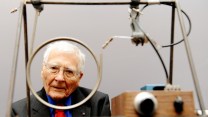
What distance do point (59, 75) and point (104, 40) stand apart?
601mm

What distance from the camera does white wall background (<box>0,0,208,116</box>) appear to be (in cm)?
175

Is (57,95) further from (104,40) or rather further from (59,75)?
(104,40)

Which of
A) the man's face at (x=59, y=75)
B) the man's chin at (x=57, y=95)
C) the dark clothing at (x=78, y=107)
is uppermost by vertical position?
the man's face at (x=59, y=75)

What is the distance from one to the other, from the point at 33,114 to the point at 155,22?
79 centimetres

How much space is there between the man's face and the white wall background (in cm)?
49

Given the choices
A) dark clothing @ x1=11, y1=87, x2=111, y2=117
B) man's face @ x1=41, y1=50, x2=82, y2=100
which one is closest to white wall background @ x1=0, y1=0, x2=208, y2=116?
dark clothing @ x1=11, y1=87, x2=111, y2=117

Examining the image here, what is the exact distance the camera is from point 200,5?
1818mm

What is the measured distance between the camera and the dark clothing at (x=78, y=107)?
4.20 ft

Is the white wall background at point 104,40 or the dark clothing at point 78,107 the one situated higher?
the white wall background at point 104,40

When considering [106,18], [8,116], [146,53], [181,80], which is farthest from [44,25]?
[8,116]

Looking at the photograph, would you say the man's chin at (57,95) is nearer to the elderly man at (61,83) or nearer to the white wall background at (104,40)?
the elderly man at (61,83)

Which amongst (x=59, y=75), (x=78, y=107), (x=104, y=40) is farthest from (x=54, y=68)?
(x=104, y=40)

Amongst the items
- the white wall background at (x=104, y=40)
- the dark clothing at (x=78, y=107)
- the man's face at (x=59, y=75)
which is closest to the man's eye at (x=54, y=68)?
the man's face at (x=59, y=75)

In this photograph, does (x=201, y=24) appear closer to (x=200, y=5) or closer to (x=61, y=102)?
(x=200, y=5)
